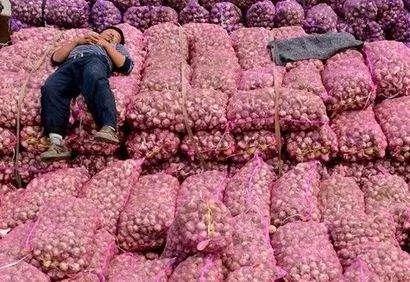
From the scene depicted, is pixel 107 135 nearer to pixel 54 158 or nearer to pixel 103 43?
pixel 54 158

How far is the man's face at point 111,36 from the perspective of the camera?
14.9ft

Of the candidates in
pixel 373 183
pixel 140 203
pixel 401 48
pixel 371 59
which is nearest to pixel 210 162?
pixel 140 203

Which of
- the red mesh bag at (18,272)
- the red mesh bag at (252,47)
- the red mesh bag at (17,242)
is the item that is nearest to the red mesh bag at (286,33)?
the red mesh bag at (252,47)

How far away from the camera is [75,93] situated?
13.5 ft

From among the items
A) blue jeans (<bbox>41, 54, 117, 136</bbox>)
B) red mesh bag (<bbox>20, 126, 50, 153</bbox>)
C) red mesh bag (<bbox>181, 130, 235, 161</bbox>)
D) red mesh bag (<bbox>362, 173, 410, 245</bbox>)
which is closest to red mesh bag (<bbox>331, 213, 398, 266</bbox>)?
red mesh bag (<bbox>362, 173, 410, 245</bbox>)

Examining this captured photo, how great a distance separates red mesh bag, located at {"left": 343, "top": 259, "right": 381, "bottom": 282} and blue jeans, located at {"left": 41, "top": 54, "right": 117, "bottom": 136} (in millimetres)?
1608

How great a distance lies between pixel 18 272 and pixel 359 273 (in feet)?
5.26

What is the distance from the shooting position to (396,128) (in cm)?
399

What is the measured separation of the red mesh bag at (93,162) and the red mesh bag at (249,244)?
100 cm

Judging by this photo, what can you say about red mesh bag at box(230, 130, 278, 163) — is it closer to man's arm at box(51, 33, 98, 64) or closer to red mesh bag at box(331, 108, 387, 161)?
red mesh bag at box(331, 108, 387, 161)

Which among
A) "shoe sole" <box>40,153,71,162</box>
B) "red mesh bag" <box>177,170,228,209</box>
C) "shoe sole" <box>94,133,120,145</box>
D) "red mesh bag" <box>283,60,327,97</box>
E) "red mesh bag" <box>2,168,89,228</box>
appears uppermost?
"red mesh bag" <box>283,60,327,97</box>

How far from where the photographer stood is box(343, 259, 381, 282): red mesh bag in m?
3.01

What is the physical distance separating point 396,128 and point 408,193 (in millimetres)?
413

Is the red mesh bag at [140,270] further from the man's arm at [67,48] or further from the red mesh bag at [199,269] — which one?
the man's arm at [67,48]
